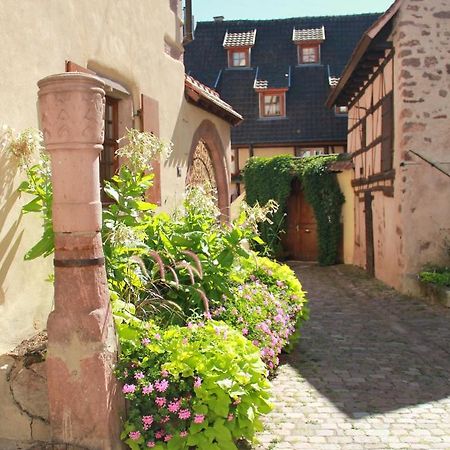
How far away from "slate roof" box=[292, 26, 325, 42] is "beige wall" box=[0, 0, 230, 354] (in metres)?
16.5

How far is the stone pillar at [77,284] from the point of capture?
333 centimetres

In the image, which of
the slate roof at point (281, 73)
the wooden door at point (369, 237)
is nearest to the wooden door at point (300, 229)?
the slate roof at point (281, 73)

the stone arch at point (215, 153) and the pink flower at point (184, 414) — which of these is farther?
the stone arch at point (215, 153)

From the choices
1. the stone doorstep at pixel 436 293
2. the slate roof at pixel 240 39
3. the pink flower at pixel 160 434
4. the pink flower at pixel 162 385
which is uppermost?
the slate roof at pixel 240 39

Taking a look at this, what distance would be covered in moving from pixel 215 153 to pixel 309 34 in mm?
14834

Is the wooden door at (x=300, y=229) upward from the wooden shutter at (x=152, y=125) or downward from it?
downward

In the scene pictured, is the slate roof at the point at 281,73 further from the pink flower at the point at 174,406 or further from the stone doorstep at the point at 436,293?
the pink flower at the point at 174,406

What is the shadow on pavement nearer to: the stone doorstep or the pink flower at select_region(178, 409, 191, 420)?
the stone doorstep

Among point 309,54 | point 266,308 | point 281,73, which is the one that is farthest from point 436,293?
point 309,54

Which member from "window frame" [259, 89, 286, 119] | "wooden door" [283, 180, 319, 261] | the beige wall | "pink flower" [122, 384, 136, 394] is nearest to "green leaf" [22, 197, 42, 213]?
the beige wall

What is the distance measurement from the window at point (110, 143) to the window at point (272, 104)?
1532cm

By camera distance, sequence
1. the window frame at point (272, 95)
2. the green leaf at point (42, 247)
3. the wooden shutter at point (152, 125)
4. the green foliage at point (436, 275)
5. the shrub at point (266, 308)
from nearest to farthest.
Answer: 1. the green leaf at point (42, 247)
2. the shrub at point (266, 308)
3. the wooden shutter at point (152, 125)
4. the green foliage at point (436, 275)
5. the window frame at point (272, 95)

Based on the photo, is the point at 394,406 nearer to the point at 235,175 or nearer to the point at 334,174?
the point at 334,174

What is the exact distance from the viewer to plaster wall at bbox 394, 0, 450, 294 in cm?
1039
